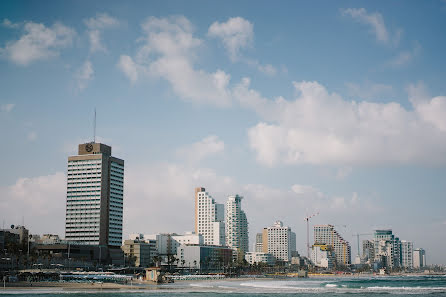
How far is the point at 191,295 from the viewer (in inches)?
4562

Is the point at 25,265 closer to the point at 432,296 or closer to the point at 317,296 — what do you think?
the point at 317,296

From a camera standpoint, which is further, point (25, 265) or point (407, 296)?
point (25, 265)

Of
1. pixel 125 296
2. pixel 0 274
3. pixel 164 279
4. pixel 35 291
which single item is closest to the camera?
pixel 125 296

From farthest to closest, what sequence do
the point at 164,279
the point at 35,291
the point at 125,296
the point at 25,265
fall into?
the point at 25,265 < the point at 164,279 < the point at 35,291 < the point at 125,296

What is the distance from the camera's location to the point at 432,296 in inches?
4825

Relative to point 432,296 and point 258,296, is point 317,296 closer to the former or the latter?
point 258,296

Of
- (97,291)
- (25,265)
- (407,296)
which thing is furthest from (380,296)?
(25,265)

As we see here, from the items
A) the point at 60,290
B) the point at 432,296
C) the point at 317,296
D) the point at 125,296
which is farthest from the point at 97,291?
the point at 432,296

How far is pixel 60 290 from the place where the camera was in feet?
408

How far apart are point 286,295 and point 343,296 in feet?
42.2

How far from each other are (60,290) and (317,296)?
5800 cm

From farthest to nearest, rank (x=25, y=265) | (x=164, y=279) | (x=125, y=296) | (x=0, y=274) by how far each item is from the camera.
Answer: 1. (x=25, y=265)
2. (x=164, y=279)
3. (x=0, y=274)
4. (x=125, y=296)

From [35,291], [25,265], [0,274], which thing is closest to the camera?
[35,291]

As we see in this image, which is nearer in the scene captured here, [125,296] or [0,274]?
[125,296]
